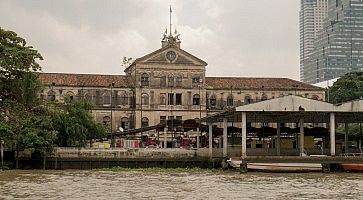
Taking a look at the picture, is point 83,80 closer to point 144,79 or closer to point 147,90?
point 144,79

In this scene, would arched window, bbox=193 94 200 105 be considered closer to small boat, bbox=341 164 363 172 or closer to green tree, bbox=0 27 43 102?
green tree, bbox=0 27 43 102

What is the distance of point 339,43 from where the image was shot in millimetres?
157875

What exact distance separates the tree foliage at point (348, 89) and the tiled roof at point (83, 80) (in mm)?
32403

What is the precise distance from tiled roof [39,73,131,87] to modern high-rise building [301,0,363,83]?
87019 millimetres

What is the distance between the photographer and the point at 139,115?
7944cm

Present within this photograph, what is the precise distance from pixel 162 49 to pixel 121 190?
5048cm

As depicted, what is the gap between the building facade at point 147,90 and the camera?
78938mm

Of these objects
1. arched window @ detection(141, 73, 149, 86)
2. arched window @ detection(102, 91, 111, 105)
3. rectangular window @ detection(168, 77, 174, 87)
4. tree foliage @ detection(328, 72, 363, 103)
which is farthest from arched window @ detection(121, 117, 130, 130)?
tree foliage @ detection(328, 72, 363, 103)

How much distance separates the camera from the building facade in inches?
3108

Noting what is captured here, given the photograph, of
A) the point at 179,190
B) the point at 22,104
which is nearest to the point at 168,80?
the point at 22,104

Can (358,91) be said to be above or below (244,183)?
above

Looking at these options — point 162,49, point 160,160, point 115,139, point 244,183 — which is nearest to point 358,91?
point 162,49

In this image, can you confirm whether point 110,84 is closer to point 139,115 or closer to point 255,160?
point 139,115

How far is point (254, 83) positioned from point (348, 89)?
1886cm
